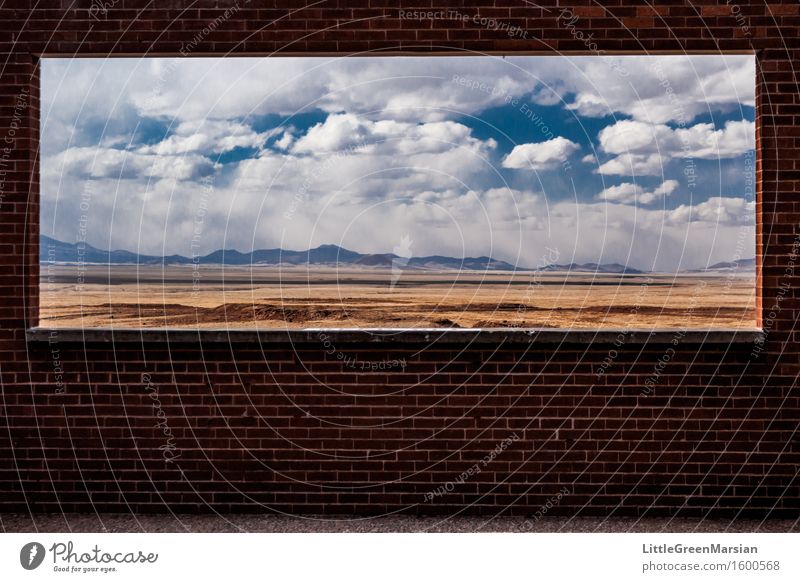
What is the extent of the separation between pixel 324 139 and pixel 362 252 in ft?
5.17

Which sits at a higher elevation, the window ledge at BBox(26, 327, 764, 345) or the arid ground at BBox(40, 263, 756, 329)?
the arid ground at BBox(40, 263, 756, 329)

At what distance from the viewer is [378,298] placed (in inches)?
261

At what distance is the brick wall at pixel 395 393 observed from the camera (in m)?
4.62

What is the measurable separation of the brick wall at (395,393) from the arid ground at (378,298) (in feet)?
1.28

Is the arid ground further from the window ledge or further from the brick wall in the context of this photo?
the brick wall

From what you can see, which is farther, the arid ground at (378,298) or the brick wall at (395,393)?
the arid ground at (378,298)

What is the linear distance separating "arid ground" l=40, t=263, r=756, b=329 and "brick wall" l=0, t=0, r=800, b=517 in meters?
0.39

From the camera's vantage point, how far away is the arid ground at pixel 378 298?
207 inches

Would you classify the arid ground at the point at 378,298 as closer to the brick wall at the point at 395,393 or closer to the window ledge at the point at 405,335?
the window ledge at the point at 405,335

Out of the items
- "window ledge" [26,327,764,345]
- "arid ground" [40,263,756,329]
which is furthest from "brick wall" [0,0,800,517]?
"arid ground" [40,263,756,329]

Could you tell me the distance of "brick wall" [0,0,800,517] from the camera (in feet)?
15.2

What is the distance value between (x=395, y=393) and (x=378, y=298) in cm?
207

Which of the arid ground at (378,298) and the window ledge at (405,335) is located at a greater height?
the arid ground at (378,298)

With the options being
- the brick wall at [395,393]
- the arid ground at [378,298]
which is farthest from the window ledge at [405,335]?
the arid ground at [378,298]
